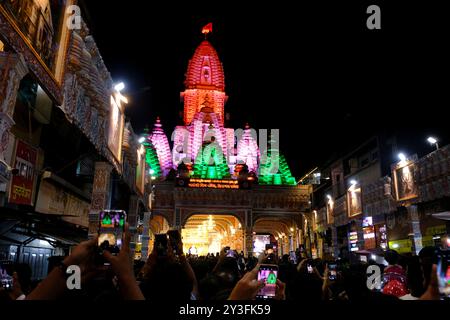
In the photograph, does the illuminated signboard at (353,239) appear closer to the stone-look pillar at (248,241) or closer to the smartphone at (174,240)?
the stone-look pillar at (248,241)

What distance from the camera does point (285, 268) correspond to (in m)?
6.43

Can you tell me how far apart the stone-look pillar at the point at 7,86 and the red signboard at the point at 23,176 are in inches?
97.7

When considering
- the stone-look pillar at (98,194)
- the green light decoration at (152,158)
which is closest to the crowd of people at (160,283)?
the stone-look pillar at (98,194)

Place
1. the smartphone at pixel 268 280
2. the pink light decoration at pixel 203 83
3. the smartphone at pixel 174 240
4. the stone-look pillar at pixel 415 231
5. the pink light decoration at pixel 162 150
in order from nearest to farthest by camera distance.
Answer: the smartphone at pixel 268 280
the smartphone at pixel 174 240
the stone-look pillar at pixel 415 231
the pink light decoration at pixel 162 150
the pink light decoration at pixel 203 83

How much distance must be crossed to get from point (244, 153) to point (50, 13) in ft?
138

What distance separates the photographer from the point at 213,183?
37.8m

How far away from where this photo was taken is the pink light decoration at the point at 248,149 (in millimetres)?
47812

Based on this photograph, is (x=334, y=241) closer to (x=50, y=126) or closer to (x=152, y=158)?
(x=50, y=126)

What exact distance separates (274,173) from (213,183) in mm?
9138

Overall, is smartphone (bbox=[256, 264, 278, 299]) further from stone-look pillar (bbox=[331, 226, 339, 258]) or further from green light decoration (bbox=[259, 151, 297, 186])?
green light decoration (bbox=[259, 151, 297, 186])

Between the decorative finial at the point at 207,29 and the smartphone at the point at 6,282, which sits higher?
the decorative finial at the point at 207,29

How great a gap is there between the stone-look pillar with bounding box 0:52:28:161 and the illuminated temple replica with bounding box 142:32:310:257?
66.2 ft

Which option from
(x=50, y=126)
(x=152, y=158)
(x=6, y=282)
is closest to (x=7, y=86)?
(x=6, y=282)

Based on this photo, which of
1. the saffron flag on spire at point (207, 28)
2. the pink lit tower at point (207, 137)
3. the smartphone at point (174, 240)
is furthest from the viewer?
the saffron flag on spire at point (207, 28)
